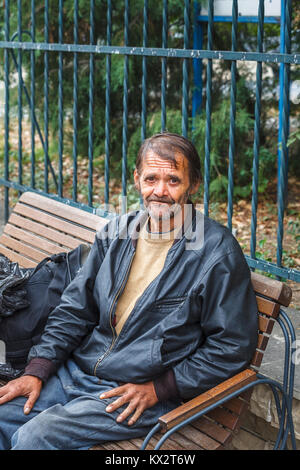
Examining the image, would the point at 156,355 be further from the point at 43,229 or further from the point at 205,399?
the point at 43,229

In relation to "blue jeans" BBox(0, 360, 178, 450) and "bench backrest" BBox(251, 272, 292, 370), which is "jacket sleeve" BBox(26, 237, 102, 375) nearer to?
"blue jeans" BBox(0, 360, 178, 450)

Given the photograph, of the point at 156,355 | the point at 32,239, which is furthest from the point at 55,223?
the point at 156,355

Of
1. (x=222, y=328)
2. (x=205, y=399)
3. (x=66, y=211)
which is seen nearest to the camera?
(x=205, y=399)

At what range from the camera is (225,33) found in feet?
22.8

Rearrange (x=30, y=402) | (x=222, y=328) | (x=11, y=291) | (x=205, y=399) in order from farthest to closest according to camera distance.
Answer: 1. (x=11, y=291)
2. (x=30, y=402)
3. (x=222, y=328)
4. (x=205, y=399)

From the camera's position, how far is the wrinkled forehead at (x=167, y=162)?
9.39ft

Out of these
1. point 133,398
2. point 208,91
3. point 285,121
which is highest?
point 208,91

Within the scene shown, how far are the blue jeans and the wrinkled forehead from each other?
0.94 metres

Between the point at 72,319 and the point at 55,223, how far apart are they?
1159mm

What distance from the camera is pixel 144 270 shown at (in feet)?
9.50

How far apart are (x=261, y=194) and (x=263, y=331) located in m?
4.22

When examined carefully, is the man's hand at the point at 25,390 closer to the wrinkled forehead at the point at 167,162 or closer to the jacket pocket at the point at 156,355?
the jacket pocket at the point at 156,355

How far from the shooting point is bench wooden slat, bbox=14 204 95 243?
12.6 feet
